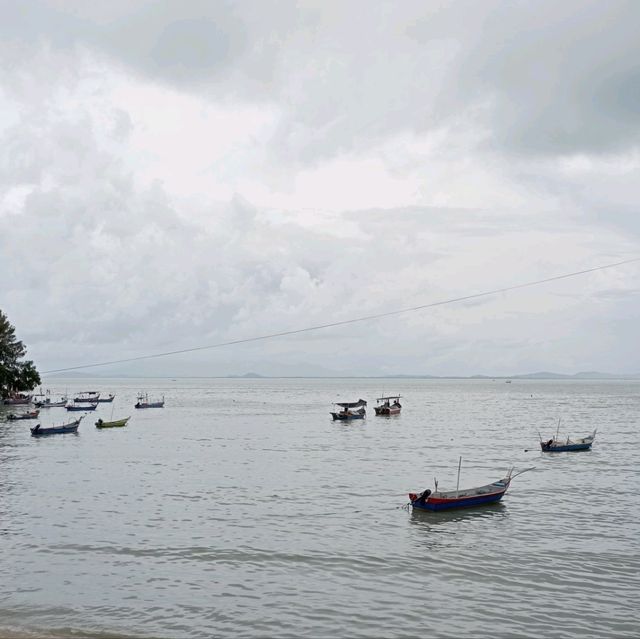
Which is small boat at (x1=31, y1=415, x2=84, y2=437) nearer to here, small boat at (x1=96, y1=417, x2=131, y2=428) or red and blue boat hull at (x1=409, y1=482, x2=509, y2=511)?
small boat at (x1=96, y1=417, x2=131, y2=428)

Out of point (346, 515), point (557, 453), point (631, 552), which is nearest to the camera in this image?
point (631, 552)

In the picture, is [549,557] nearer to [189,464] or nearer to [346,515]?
[346,515]

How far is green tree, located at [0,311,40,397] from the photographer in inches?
4747

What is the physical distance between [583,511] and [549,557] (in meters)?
9.79

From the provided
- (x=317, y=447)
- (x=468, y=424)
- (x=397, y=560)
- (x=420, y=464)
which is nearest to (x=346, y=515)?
(x=397, y=560)

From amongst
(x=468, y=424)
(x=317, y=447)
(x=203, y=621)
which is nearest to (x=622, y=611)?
(x=203, y=621)

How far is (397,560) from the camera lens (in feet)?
87.0

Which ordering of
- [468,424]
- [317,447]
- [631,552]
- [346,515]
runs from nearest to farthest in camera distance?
[631,552], [346,515], [317,447], [468,424]

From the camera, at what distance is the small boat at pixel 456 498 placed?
34.4 m

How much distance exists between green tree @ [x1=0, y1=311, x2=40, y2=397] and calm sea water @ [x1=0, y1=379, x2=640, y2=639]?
2786 inches

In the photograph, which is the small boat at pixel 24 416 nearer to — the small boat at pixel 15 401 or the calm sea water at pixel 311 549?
the small boat at pixel 15 401

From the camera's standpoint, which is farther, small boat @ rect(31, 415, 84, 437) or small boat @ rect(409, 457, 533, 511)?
small boat @ rect(31, 415, 84, 437)

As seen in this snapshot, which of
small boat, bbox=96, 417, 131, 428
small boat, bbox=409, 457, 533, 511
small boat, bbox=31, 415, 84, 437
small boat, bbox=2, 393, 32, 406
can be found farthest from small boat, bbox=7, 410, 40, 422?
small boat, bbox=409, 457, 533, 511

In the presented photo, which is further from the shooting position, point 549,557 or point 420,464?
point 420,464
